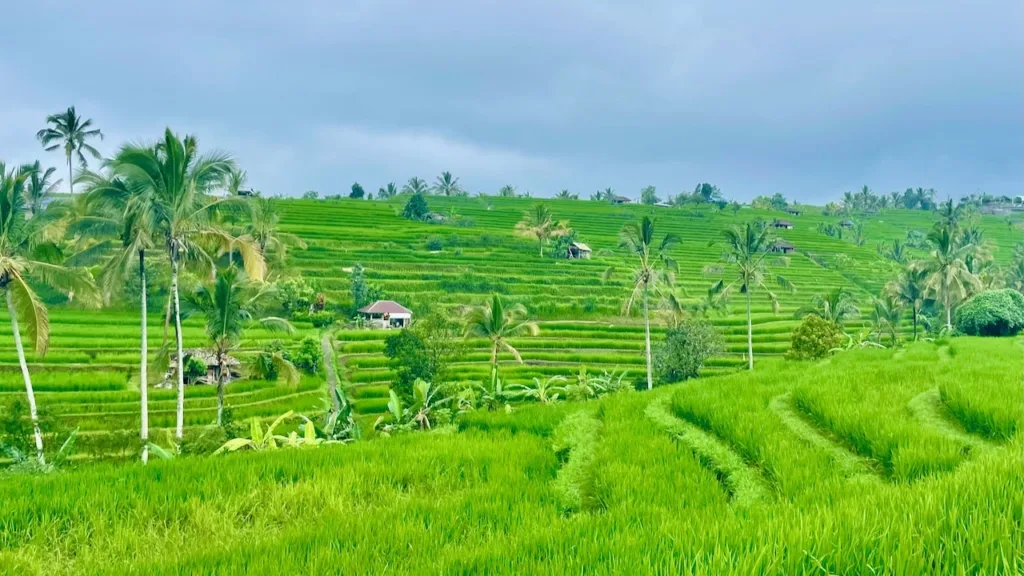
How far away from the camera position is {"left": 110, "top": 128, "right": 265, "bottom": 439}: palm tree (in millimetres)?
13312

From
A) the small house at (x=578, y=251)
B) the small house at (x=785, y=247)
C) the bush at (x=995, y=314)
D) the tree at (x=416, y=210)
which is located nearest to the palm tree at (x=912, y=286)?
the bush at (x=995, y=314)

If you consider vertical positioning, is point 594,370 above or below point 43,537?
below

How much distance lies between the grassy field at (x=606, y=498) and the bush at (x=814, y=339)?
18016 mm

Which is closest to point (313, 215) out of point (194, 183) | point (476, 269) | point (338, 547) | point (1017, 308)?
point (476, 269)

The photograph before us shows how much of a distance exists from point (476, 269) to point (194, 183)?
32724 mm

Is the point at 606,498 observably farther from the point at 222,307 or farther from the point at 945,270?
the point at 945,270

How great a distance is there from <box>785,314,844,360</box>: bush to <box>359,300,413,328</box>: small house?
2181 cm

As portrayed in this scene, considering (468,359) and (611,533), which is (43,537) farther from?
(468,359)

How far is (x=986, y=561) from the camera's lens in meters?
1.92

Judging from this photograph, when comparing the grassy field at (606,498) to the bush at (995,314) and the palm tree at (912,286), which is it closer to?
the bush at (995,314)

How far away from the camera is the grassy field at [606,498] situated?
2211 mm

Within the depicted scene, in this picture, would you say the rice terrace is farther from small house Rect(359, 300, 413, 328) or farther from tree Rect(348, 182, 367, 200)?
tree Rect(348, 182, 367, 200)

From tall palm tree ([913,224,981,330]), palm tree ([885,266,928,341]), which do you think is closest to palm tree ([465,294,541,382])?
tall palm tree ([913,224,981,330])

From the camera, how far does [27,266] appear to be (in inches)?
505
